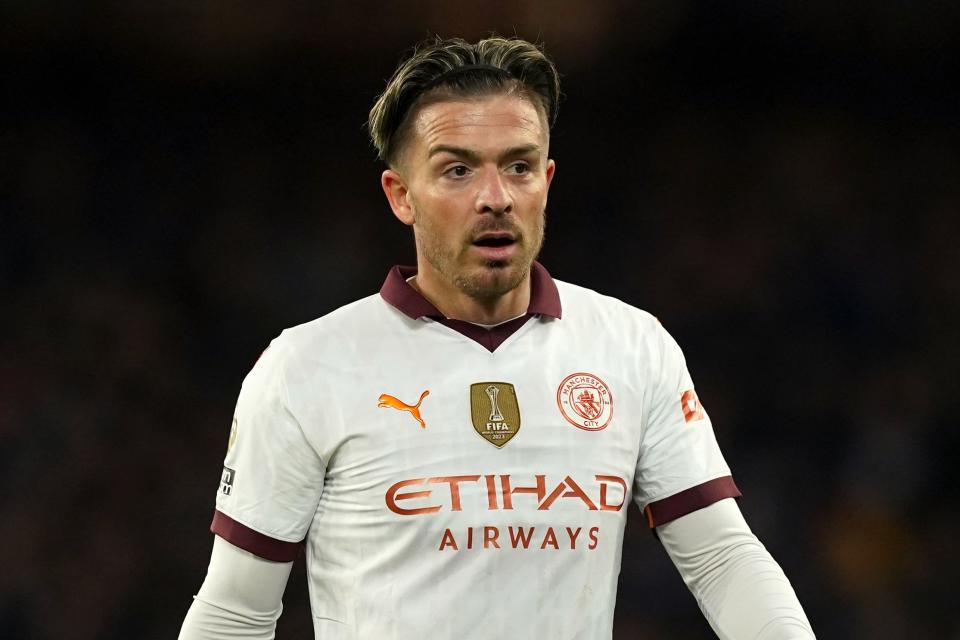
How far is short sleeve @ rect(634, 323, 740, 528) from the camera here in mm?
2447

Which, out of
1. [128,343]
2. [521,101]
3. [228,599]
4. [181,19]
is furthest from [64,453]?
[521,101]

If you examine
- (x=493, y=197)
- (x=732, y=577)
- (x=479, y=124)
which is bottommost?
(x=732, y=577)

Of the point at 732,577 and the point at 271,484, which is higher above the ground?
the point at 271,484

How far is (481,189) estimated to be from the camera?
2.38 m

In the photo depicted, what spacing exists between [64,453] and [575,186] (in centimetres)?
239

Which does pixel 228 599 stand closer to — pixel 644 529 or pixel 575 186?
pixel 644 529

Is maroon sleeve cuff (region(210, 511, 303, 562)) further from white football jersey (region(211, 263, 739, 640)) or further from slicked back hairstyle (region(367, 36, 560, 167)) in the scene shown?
slicked back hairstyle (region(367, 36, 560, 167))

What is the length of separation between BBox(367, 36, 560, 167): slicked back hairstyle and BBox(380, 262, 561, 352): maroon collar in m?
0.27

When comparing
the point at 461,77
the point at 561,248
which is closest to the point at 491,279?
the point at 461,77

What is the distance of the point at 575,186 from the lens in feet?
18.3

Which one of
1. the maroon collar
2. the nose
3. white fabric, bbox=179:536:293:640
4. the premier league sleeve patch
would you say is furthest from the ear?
white fabric, bbox=179:536:293:640

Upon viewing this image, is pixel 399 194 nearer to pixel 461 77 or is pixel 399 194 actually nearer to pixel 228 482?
pixel 461 77

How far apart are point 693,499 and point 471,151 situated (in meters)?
0.78

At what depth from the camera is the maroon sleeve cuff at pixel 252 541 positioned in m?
2.35
